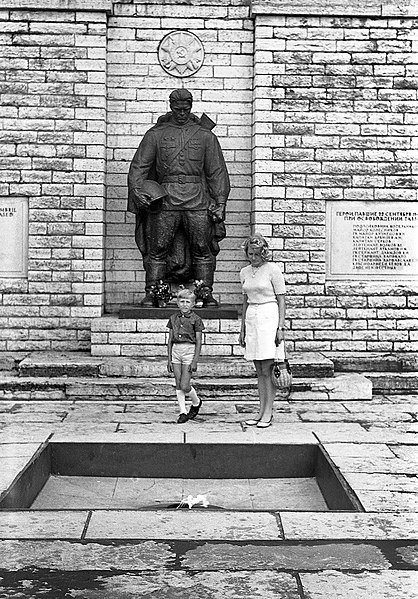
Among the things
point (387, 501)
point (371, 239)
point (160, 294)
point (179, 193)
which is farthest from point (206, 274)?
point (387, 501)

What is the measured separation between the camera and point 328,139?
→ 11.7 meters

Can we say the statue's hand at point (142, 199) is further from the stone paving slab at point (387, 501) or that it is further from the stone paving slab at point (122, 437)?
the stone paving slab at point (387, 501)

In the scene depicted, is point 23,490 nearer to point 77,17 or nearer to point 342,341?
point 342,341

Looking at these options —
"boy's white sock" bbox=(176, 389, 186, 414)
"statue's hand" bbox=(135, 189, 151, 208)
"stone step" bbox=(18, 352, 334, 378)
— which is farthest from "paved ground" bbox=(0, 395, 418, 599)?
"statue's hand" bbox=(135, 189, 151, 208)

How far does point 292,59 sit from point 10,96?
11.1 feet

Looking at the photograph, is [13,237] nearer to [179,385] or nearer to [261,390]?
[179,385]

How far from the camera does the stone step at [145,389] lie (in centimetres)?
961

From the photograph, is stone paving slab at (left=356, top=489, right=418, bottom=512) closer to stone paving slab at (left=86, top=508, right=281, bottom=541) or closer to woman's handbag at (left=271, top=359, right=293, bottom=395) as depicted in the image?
stone paving slab at (left=86, top=508, right=281, bottom=541)

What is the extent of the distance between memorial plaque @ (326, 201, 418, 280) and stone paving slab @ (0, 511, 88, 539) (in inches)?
274

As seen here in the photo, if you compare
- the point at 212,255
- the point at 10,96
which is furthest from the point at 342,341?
the point at 10,96

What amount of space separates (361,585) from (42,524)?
1829 millimetres

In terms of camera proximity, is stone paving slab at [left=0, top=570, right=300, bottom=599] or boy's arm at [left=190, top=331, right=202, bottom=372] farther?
boy's arm at [left=190, top=331, right=202, bottom=372]

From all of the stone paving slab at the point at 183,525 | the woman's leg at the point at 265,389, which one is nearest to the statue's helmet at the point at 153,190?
the woman's leg at the point at 265,389

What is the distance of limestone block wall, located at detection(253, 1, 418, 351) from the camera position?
1170cm
